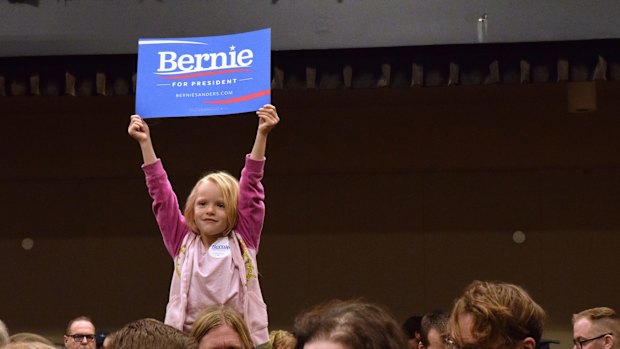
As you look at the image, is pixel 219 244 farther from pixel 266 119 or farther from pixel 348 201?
pixel 348 201

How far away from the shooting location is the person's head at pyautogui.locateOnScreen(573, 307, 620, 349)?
4.93 meters

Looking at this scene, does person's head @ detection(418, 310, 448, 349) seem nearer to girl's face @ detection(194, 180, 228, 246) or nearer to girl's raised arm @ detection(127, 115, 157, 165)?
girl's face @ detection(194, 180, 228, 246)

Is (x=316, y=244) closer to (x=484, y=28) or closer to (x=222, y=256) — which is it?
Result: (x=484, y=28)

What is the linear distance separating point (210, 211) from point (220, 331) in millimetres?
636

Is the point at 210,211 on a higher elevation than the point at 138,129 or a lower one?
lower

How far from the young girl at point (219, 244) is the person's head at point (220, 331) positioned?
17.3 inches

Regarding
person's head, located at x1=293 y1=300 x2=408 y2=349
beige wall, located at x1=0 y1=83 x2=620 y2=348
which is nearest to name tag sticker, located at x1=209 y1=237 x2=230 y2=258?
person's head, located at x1=293 y1=300 x2=408 y2=349

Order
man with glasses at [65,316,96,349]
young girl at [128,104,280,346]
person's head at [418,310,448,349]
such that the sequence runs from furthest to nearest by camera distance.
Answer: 1. man with glasses at [65,316,96,349]
2. person's head at [418,310,448,349]
3. young girl at [128,104,280,346]

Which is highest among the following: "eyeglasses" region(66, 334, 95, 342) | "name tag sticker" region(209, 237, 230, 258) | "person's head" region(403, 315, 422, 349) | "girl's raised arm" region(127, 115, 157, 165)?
"girl's raised arm" region(127, 115, 157, 165)

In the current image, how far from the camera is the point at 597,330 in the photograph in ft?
16.3

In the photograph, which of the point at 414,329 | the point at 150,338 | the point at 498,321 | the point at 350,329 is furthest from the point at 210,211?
the point at 414,329

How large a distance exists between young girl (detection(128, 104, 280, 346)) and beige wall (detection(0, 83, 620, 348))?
495 cm

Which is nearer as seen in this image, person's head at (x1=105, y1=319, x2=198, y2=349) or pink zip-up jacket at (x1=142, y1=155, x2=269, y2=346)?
person's head at (x1=105, y1=319, x2=198, y2=349)

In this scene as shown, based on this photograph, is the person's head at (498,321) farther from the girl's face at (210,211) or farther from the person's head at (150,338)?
the girl's face at (210,211)
